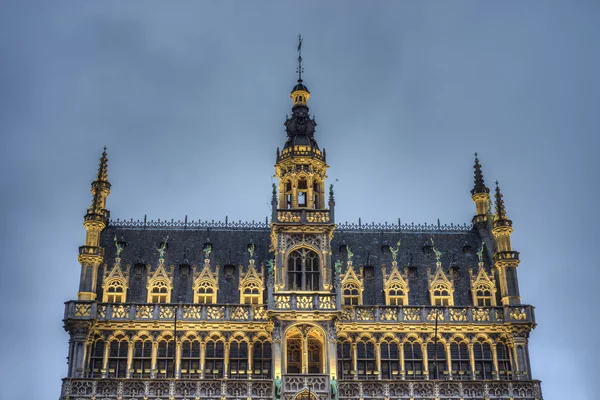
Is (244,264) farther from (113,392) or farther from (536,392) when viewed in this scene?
(536,392)

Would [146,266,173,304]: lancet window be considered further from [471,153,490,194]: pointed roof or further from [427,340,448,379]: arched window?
[471,153,490,194]: pointed roof

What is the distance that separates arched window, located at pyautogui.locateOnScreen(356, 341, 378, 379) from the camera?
186 ft

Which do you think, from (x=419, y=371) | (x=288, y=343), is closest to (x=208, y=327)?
(x=288, y=343)

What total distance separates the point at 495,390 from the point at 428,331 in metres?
6.00

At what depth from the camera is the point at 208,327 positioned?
5688cm

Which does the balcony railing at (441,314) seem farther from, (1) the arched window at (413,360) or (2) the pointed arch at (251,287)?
(2) the pointed arch at (251,287)

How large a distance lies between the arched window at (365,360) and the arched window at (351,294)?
319 cm

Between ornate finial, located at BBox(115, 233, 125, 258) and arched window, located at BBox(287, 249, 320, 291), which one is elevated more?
ornate finial, located at BBox(115, 233, 125, 258)

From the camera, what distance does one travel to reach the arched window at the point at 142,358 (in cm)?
5552

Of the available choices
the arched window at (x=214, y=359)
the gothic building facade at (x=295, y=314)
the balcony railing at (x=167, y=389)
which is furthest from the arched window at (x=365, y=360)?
the arched window at (x=214, y=359)

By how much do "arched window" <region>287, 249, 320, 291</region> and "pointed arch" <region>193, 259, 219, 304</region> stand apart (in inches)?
225

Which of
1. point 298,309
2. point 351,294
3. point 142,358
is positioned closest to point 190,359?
point 142,358

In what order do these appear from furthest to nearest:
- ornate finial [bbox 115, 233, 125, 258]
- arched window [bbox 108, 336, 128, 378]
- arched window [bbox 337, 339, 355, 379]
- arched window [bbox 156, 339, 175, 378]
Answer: ornate finial [bbox 115, 233, 125, 258], arched window [bbox 337, 339, 355, 379], arched window [bbox 156, 339, 175, 378], arched window [bbox 108, 336, 128, 378]

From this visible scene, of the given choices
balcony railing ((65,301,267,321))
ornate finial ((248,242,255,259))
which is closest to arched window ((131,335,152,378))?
balcony railing ((65,301,267,321))
